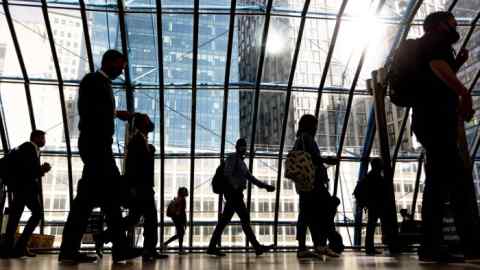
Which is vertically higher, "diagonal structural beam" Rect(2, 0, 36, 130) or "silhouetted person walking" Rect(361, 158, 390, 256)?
"diagonal structural beam" Rect(2, 0, 36, 130)

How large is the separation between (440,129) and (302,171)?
194cm

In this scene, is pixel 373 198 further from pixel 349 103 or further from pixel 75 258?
pixel 349 103

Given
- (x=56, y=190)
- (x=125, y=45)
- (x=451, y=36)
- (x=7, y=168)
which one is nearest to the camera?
(x=451, y=36)

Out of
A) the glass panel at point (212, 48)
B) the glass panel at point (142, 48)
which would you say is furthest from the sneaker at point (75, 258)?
the glass panel at point (212, 48)

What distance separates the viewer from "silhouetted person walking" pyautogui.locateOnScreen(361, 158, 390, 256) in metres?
7.52

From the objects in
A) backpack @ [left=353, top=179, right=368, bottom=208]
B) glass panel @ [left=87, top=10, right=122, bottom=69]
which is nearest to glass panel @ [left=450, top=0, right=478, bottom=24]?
backpack @ [left=353, top=179, right=368, bottom=208]

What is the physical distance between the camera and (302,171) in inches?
211

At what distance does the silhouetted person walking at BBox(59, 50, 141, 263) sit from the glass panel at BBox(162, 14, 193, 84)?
34.0 ft

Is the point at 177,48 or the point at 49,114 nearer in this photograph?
the point at 177,48

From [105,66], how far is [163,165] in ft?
41.9

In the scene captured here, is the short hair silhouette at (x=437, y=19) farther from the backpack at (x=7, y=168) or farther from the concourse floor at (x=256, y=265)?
the backpack at (x=7, y=168)

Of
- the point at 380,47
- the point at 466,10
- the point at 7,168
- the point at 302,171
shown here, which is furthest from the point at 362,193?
the point at 466,10

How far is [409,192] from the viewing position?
61.7ft

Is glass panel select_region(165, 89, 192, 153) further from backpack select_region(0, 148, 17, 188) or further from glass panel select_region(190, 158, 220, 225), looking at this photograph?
backpack select_region(0, 148, 17, 188)
